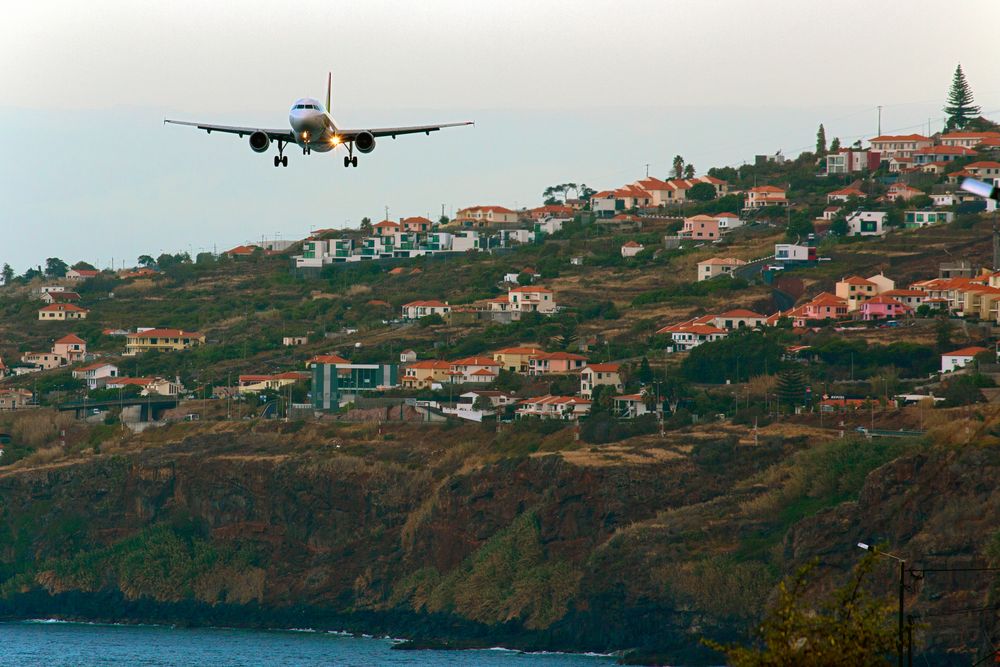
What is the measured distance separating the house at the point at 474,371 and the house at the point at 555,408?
16355 mm

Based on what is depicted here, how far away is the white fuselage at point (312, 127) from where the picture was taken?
75500 mm

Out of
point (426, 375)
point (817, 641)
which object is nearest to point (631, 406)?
point (426, 375)

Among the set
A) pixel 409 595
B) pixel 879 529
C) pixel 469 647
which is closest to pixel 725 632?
pixel 879 529

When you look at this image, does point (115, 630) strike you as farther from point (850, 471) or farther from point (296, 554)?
point (850, 471)

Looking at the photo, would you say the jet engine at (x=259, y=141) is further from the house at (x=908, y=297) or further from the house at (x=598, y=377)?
the house at (x=908, y=297)

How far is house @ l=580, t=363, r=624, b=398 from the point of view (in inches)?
7042

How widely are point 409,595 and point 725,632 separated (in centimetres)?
2950

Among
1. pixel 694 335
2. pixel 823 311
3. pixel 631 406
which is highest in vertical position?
pixel 823 311

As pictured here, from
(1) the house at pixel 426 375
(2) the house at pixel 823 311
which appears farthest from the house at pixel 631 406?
(2) the house at pixel 823 311

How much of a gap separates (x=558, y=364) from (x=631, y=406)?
23.3 m

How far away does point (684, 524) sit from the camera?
14112 centimetres

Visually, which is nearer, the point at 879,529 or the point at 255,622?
the point at 879,529

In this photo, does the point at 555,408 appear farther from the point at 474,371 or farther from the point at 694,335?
the point at 694,335

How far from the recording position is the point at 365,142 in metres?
76.6
